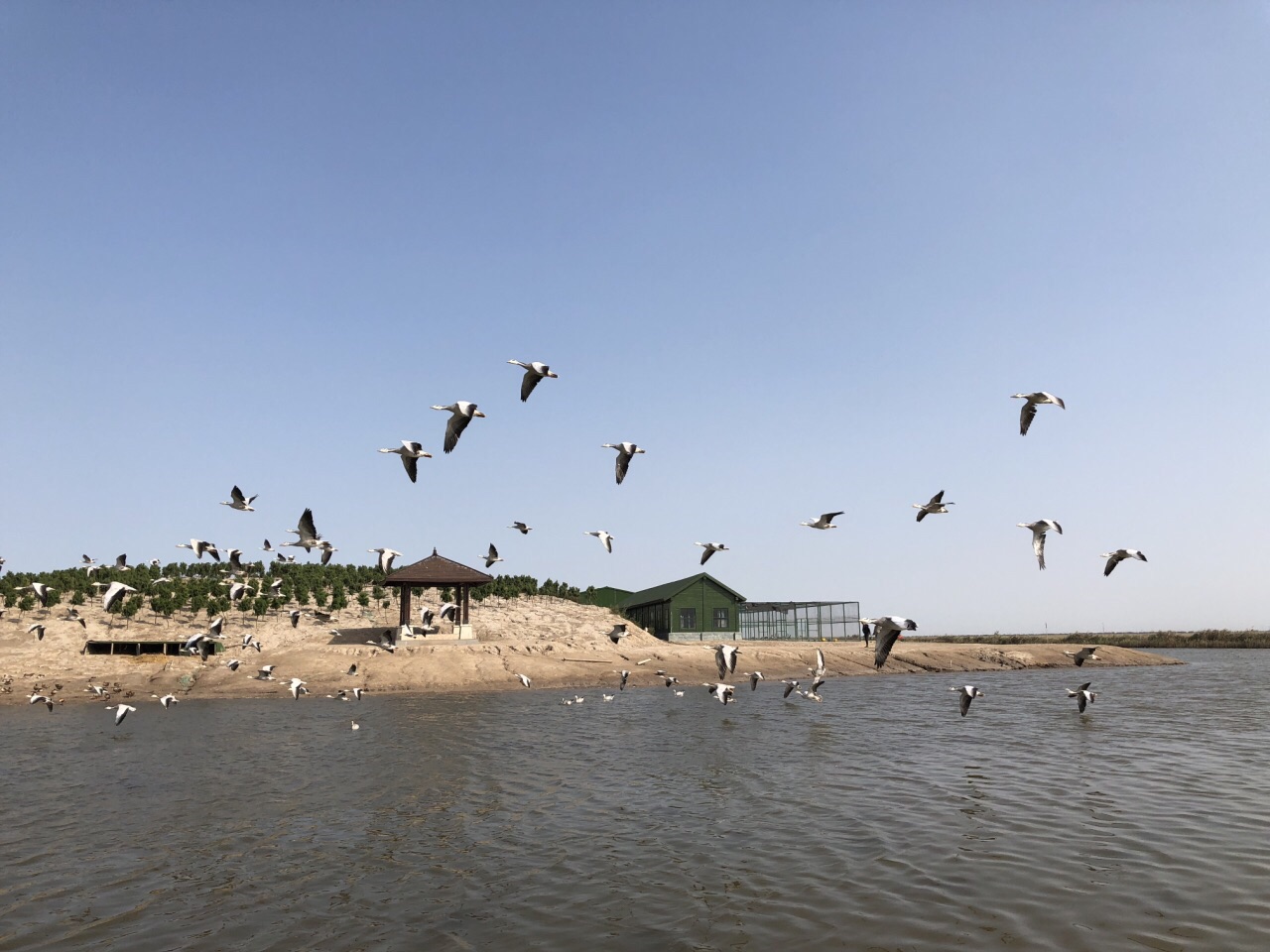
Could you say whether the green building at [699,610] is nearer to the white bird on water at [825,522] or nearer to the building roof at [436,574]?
the building roof at [436,574]

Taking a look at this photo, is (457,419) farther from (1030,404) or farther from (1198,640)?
(1198,640)

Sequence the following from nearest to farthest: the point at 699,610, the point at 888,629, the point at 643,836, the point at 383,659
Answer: the point at 643,836
the point at 888,629
the point at 383,659
the point at 699,610

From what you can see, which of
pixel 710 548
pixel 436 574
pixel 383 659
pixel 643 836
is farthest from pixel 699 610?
pixel 643 836

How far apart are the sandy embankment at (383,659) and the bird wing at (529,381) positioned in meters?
25.9

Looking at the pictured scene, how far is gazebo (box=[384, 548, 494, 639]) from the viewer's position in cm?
4444

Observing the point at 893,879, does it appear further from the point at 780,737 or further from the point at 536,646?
the point at 536,646

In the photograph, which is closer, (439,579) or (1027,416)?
(1027,416)

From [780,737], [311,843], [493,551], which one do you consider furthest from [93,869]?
[780,737]

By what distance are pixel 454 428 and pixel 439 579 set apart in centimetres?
3082

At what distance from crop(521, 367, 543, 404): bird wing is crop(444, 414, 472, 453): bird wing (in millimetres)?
1303

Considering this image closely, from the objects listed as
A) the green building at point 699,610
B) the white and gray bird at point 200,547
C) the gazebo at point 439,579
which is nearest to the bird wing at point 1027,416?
the white and gray bird at point 200,547

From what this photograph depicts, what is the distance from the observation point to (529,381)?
50.9ft

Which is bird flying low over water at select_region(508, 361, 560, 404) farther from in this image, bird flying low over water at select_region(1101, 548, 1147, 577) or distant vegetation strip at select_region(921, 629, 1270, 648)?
distant vegetation strip at select_region(921, 629, 1270, 648)

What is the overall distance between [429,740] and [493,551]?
556cm
